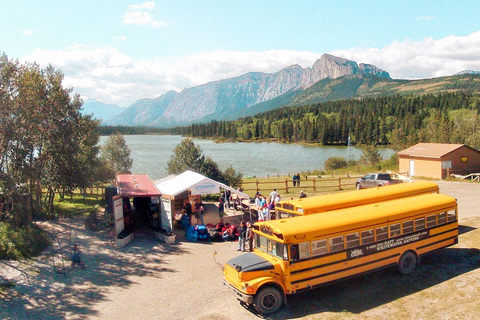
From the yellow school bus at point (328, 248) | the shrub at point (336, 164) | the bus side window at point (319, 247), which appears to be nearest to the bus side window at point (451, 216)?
the yellow school bus at point (328, 248)

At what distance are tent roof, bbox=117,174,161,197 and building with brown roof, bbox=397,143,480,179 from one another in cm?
2693

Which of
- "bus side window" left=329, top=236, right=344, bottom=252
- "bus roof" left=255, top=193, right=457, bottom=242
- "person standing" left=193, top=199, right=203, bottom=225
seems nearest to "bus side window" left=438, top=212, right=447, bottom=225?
"bus roof" left=255, top=193, right=457, bottom=242

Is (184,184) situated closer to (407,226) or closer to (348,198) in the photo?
(348,198)

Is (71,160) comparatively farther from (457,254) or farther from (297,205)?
(457,254)

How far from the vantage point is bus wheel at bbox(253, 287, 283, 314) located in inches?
426

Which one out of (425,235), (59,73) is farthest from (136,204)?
(425,235)

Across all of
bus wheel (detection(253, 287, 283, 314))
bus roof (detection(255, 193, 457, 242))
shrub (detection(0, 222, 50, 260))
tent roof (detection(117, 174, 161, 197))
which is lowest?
bus wheel (detection(253, 287, 283, 314))

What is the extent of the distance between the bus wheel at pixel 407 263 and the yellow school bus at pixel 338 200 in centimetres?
282

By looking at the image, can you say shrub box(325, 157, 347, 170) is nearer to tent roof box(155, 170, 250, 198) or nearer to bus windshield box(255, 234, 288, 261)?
tent roof box(155, 170, 250, 198)

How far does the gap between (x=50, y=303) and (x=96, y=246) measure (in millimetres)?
5774

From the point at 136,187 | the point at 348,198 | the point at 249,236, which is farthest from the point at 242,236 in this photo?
the point at 136,187

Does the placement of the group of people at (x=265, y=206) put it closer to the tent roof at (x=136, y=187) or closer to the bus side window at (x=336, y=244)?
the tent roof at (x=136, y=187)

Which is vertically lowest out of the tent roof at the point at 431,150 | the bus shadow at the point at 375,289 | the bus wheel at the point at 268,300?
the bus shadow at the point at 375,289

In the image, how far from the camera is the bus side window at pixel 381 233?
1250 cm
